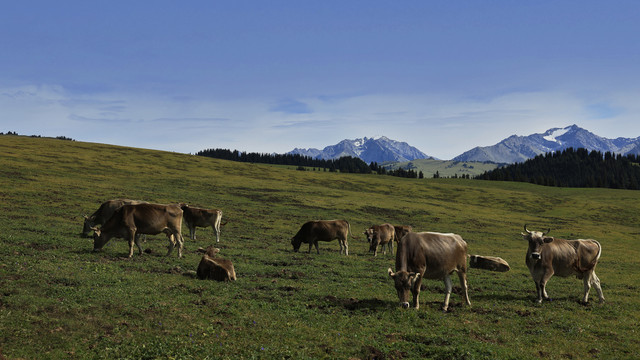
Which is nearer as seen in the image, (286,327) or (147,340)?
(147,340)

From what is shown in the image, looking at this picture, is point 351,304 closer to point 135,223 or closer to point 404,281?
point 404,281

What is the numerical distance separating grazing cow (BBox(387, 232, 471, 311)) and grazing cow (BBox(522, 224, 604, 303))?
397 cm

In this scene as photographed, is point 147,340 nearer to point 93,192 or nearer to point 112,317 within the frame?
point 112,317

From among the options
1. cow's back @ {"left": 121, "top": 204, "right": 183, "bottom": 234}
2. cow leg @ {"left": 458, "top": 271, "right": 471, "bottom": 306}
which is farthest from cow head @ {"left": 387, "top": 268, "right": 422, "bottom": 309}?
cow's back @ {"left": 121, "top": 204, "right": 183, "bottom": 234}

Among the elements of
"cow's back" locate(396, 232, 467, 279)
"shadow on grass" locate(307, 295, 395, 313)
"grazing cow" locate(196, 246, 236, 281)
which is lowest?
"shadow on grass" locate(307, 295, 395, 313)

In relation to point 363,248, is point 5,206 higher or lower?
higher

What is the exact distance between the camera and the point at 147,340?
10664 millimetres

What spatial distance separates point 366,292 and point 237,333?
7621 millimetres

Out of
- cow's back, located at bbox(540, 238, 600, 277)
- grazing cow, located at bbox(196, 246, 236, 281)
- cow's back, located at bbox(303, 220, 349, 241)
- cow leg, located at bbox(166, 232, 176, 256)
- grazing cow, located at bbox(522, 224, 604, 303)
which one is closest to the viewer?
grazing cow, located at bbox(522, 224, 604, 303)

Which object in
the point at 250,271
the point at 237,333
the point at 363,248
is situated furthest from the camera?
the point at 363,248

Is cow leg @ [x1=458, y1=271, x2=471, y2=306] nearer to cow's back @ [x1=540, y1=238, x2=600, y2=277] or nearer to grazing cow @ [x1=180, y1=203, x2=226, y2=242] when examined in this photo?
cow's back @ [x1=540, y1=238, x2=600, y2=277]

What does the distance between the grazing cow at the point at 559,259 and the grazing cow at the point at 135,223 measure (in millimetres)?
17692

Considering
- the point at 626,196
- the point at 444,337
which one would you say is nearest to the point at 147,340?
the point at 444,337

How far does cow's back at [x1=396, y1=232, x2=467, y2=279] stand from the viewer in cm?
1462
